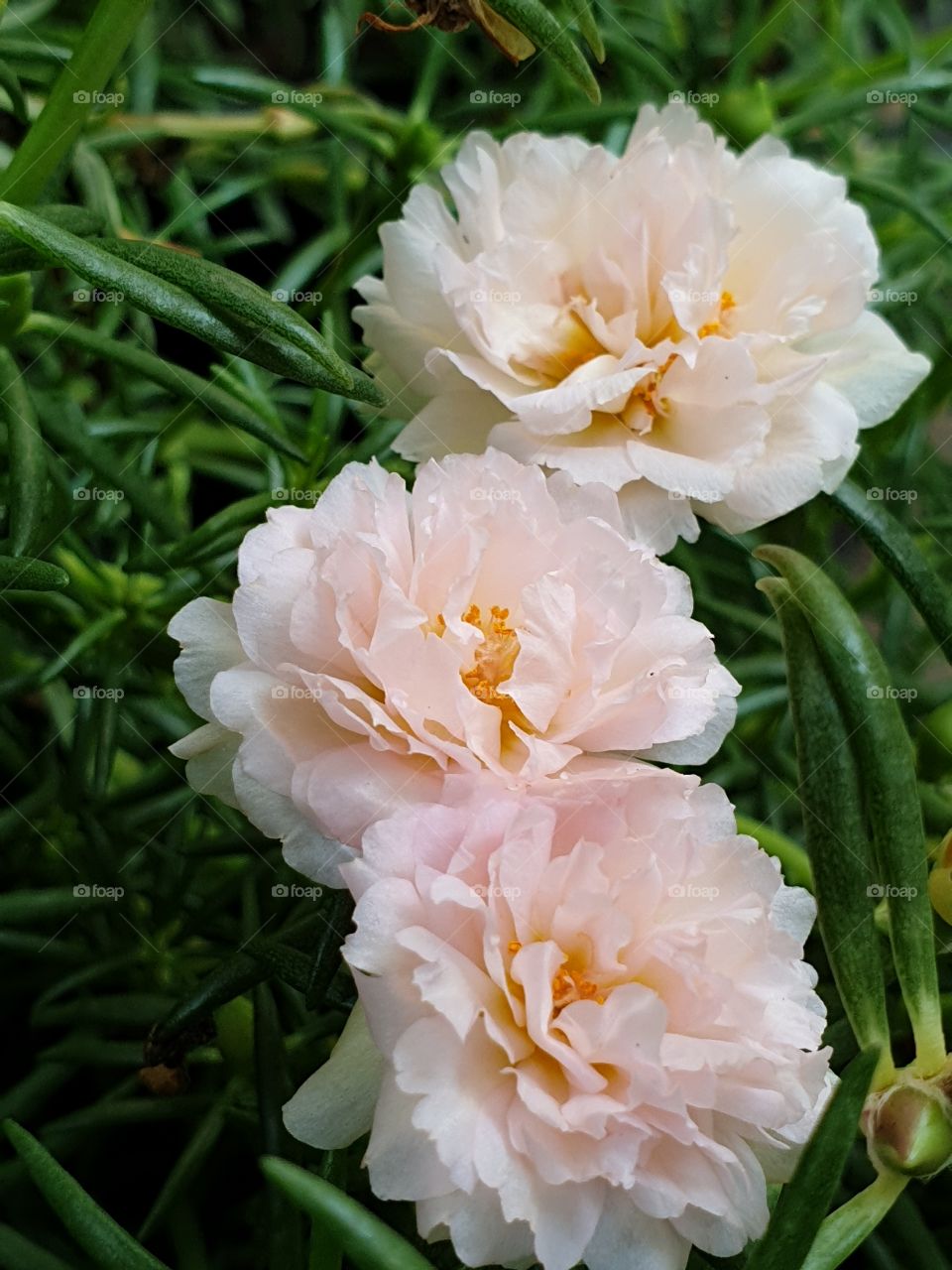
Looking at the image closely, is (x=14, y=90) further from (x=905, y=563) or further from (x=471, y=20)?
(x=905, y=563)

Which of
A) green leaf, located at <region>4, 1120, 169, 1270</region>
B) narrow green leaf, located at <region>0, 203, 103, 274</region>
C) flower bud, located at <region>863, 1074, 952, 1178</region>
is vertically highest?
narrow green leaf, located at <region>0, 203, 103, 274</region>

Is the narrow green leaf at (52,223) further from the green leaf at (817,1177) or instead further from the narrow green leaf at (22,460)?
the green leaf at (817,1177)

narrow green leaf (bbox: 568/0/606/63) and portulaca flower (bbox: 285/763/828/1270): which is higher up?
narrow green leaf (bbox: 568/0/606/63)

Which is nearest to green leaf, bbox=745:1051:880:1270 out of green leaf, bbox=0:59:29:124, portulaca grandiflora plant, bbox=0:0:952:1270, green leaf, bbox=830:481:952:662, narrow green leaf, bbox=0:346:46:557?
portulaca grandiflora plant, bbox=0:0:952:1270

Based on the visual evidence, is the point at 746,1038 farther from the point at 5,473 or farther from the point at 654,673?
the point at 5,473

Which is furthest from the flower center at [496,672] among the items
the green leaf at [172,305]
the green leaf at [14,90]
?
the green leaf at [14,90]

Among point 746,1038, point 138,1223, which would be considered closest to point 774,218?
point 746,1038

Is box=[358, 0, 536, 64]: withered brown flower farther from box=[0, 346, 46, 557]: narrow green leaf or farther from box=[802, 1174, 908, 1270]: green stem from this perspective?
box=[802, 1174, 908, 1270]: green stem
